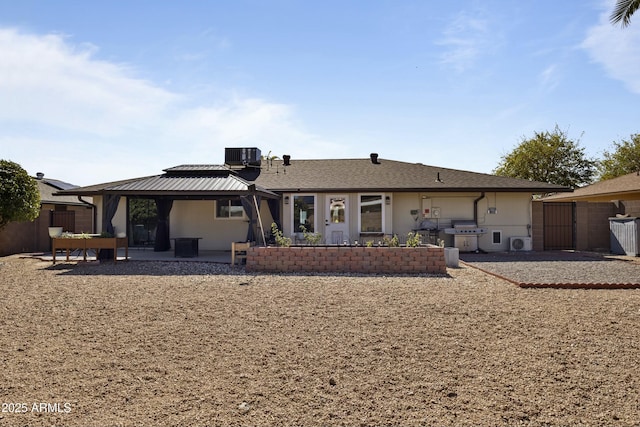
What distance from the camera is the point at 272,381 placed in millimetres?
3668

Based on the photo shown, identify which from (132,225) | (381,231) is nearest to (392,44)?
(381,231)

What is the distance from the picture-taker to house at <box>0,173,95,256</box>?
52.0 ft

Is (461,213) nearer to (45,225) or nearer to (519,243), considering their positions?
(519,243)

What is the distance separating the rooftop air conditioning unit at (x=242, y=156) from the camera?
18.9 metres

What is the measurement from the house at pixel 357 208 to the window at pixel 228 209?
0.13 ft

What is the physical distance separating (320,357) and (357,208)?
11506 mm

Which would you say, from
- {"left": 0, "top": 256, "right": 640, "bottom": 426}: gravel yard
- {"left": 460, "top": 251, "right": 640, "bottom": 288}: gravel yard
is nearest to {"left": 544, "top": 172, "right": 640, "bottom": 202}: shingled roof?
{"left": 460, "top": 251, "right": 640, "bottom": 288}: gravel yard

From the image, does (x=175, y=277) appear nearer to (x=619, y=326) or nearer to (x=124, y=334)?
(x=124, y=334)

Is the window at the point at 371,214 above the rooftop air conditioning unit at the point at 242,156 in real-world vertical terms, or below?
below

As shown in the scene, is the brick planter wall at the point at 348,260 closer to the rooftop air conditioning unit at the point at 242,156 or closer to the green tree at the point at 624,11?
the green tree at the point at 624,11

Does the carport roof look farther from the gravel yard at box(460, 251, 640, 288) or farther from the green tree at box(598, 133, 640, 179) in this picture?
the green tree at box(598, 133, 640, 179)

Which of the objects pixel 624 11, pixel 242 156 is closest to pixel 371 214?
pixel 242 156

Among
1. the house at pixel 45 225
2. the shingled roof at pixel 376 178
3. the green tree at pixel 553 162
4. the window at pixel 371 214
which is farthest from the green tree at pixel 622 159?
the house at pixel 45 225

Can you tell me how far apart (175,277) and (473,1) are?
8940 mm
